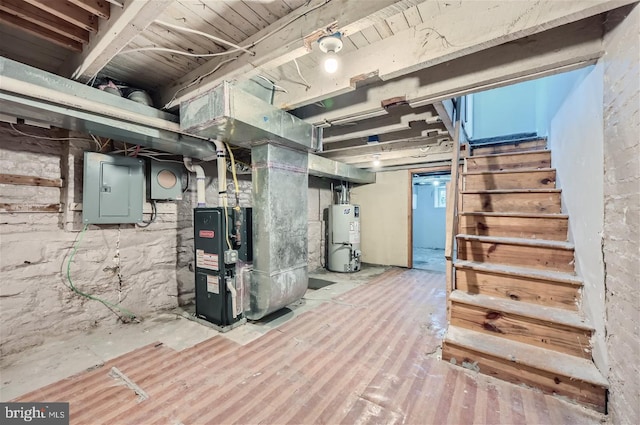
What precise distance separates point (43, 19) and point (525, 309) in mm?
3636

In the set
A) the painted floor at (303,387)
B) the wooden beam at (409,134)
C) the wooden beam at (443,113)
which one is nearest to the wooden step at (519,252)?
the painted floor at (303,387)

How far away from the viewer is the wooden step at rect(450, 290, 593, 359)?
1696mm

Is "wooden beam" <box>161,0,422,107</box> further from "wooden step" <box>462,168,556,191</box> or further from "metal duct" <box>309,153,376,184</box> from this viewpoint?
"wooden step" <box>462,168,556,191</box>

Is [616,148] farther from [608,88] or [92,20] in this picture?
[92,20]

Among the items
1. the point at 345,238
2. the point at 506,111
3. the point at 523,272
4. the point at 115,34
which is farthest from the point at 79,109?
the point at 506,111

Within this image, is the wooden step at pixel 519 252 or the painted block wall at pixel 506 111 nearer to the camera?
the wooden step at pixel 519 252

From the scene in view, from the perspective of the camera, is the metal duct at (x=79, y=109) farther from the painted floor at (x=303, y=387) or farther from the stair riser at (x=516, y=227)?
the stair riser at (x=516, y=227)

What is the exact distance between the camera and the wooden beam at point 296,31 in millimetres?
1257

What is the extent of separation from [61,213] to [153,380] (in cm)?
178

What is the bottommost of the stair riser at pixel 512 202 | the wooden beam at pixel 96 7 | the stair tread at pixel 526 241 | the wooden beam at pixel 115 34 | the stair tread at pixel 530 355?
the stair tread at pixel 530 355

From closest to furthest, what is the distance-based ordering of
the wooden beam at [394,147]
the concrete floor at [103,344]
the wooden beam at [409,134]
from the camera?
the concrete floor at [103,344] → the wooden beam at [409,134] → the wooden beam at [394,147]

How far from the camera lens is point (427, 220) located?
8352mm

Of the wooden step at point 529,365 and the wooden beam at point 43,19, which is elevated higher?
the wooden beam at point 43,19

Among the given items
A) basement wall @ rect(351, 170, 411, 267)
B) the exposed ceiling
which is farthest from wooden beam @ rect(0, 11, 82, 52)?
basement wall @ rect(351, 170, 411, 267)
